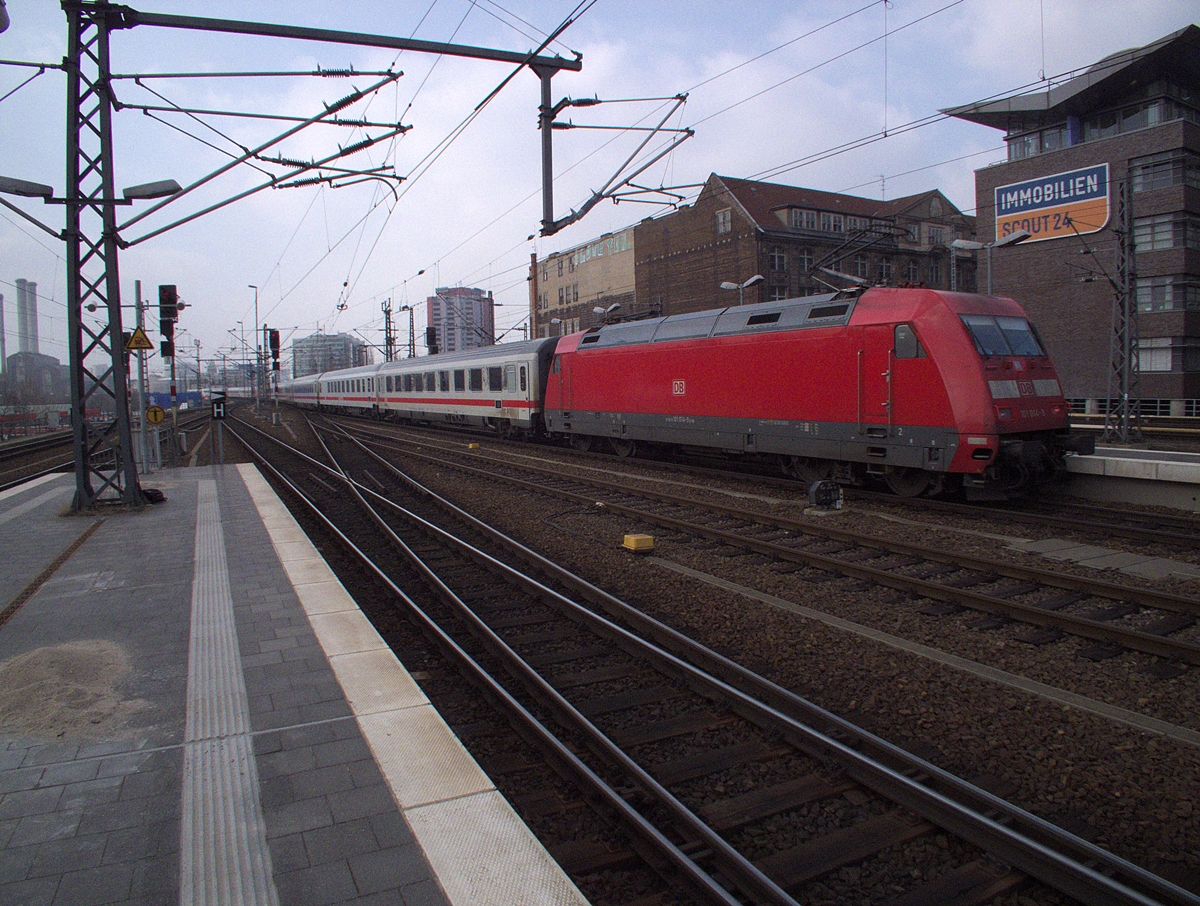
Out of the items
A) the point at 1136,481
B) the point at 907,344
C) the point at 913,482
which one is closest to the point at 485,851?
the point at 907,344

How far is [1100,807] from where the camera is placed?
3723 mm

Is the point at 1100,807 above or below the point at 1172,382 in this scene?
below

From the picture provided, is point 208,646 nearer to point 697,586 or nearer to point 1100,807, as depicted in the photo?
point 697,586

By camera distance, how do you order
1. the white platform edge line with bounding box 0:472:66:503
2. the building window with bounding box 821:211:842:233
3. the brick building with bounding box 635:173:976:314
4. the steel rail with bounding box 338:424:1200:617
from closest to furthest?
the steel rail with bounding box 338:424:1200:617
the white platform edge line with bounding box 0:472:66:503
the brick building with bounding box 635:173:976:314
the building window with bounding box 821:211:842:233

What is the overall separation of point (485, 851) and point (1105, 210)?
1605 inches

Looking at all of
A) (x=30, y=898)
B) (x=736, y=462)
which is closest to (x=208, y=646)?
(x=30, y=898)

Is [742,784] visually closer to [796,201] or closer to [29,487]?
[29,487]

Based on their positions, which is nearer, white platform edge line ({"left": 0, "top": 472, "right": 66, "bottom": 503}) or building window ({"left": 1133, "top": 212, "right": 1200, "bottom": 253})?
white platform edge line ({"left": 0, "top": 472, "right": 66, "bottom": 503})

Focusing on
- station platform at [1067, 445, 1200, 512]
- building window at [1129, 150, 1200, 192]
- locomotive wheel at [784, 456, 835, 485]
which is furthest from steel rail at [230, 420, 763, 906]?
building window at [1129, 150, 1200, 192]

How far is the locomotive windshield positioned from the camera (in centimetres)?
1049

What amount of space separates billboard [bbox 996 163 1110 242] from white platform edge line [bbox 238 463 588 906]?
3815 cm

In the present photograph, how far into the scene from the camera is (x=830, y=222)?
Result: 2087 inches

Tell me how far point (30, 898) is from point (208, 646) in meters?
3.01

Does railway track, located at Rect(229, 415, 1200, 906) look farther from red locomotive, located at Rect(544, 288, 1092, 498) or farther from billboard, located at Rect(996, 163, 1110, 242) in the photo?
billboard, located at Rect(996, 163, 1110, 242)
